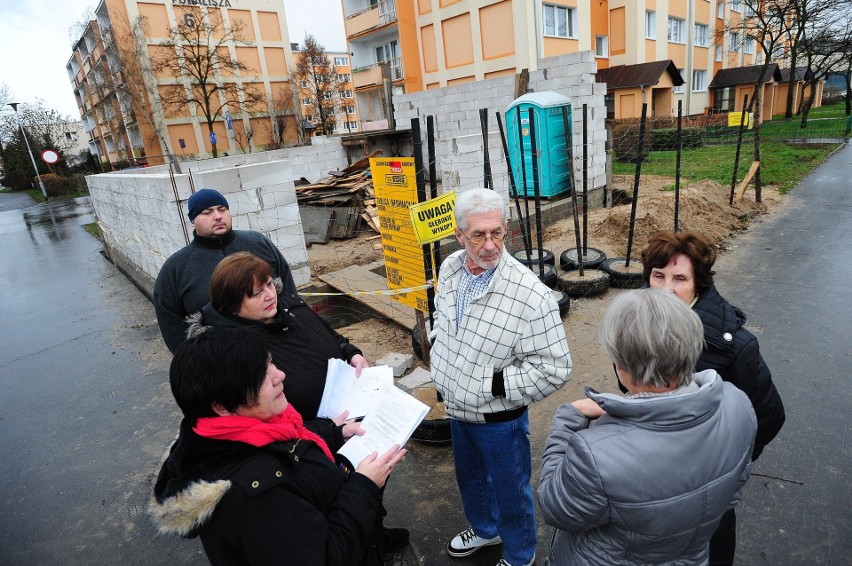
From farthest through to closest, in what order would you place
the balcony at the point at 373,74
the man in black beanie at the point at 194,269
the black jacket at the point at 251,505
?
the balcony at the point at 373,74 → the man in black beanie at the point at 194,269 → the black jacket at the point at 251,505

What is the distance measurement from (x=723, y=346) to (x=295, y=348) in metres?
1.88

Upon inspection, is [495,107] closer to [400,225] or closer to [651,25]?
[400,225]

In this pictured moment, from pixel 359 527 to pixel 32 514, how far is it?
11.8 feet

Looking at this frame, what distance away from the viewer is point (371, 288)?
6680 mm

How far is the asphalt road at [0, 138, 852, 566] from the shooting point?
2865 mm

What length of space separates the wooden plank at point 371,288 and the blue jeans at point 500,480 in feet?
10.0

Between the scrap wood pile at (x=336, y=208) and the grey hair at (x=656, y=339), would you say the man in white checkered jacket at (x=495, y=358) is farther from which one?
the scrap wood pile at (x=336, y=208)

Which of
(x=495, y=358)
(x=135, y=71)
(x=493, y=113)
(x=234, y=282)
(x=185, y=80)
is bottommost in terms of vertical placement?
(x=495, y=358)

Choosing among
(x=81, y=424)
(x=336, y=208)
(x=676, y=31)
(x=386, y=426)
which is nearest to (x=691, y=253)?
(x=386, y=426)

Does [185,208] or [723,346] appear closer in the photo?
[723,346]

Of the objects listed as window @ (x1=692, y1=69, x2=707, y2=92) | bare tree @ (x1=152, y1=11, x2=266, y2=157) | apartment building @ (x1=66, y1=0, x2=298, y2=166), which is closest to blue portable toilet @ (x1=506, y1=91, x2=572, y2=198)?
window @ (x1=692, y1=69, x2=707, y2=92)

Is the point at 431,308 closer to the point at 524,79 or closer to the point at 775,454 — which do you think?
the point at 775,454

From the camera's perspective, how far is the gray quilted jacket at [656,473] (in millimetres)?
1283

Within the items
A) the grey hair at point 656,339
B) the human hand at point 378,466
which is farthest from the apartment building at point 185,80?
the grey hair at point 656,339
